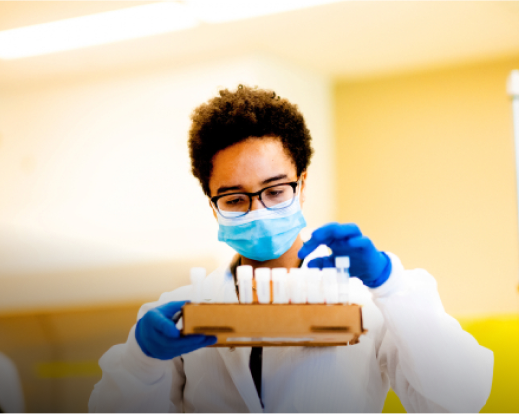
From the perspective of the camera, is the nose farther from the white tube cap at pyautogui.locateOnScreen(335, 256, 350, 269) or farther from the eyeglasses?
the white tube cap at pyautogui.locateOnScreen(335, 256, 350, 269)

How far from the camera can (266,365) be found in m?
1.20

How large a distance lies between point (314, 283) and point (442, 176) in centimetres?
260

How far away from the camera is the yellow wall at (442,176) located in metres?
3.25

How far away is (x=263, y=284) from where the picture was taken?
3.43 feet

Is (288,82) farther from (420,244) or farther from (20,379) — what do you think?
(20,379)

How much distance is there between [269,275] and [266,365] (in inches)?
10.9

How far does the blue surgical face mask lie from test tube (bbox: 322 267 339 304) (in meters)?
0.23

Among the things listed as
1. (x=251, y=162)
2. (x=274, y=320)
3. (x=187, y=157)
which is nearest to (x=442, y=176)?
(x=187, y=157)

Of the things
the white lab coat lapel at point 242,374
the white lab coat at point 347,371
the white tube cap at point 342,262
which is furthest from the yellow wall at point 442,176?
the white tube cap at point 342,262

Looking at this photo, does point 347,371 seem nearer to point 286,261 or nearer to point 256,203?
point 286,261

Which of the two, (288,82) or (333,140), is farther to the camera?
(333,140)

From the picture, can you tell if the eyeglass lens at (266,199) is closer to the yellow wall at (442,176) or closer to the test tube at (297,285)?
the test tube at (297,285)

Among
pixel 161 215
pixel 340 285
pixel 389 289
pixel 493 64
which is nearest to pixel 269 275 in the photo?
pixel 340 285

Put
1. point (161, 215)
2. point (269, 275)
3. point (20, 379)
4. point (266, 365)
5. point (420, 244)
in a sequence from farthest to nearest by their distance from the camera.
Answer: point (420, 244)
point (161, 215)
point (20, 379)
point (266, 365)
point (269, 275)
